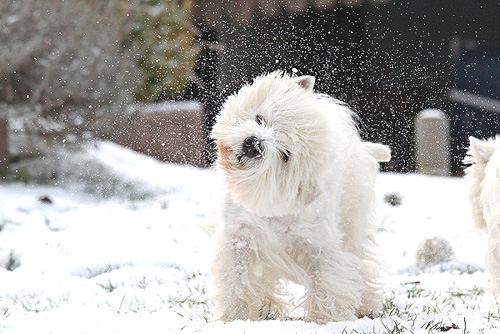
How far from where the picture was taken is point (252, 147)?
3424mm

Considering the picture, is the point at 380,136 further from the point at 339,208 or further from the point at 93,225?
the point at 339,208

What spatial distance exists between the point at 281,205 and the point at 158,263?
2.22 meters

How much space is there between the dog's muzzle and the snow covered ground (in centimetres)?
70

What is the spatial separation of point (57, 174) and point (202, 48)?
4.38m

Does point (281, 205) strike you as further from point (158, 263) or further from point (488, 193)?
point (158, 263)

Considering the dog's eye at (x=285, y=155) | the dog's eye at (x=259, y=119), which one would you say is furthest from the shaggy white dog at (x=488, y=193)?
the dog's eye at (x=259, y=119)

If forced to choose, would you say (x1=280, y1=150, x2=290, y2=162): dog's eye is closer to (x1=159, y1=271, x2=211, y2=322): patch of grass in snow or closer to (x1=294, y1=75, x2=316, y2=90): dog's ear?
(x1=294, y1=75, x2=316, y2=90): dog's ear

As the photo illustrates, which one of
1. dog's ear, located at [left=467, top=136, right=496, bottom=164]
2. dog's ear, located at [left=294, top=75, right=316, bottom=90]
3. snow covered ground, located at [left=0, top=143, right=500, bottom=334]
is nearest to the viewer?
snow covered ground, located at [left=0, top=143, right=500, bottom=334]

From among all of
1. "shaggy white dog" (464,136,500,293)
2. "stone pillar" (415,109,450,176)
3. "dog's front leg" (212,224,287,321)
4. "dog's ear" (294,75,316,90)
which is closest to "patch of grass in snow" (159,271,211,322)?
"dog's front leg" (212,224,287,321)

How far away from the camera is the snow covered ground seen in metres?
3.31

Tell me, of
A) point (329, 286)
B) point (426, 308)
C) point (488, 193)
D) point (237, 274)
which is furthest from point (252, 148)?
point (488, 193)

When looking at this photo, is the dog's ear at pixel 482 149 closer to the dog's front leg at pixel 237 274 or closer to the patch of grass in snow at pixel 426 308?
the patch of grass in snow at pixel 426 308

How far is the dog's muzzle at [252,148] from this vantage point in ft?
11.2

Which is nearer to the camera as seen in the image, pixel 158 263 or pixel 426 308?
pixel 426 308
